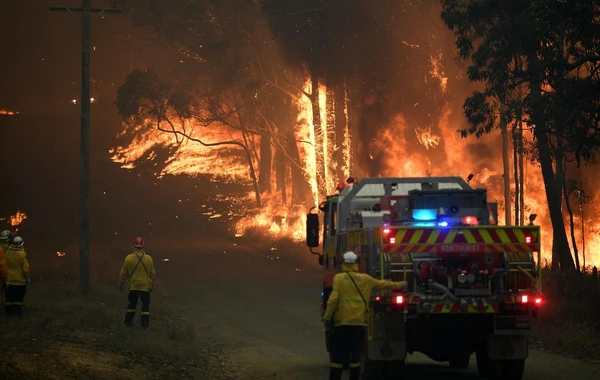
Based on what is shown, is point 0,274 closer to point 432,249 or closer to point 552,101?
point 432,249

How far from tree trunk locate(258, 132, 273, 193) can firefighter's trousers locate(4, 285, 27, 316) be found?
43.6 m

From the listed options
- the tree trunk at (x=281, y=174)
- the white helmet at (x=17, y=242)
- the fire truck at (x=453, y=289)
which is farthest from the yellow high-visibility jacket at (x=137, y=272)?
the tree trunk at (x=281, y=174)

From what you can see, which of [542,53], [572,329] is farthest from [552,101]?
[572,329]

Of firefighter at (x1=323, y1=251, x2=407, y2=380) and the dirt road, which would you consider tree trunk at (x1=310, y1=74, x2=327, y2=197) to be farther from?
firefighter at (x1=323, y1=251, x2=407, y2=380)

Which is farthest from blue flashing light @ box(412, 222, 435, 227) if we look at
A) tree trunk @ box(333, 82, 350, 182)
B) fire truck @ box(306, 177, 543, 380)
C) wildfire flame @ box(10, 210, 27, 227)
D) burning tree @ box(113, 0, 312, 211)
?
wildfire flame @ box(10, 210, 27, 227)

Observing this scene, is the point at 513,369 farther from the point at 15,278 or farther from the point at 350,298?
the point at 15,278

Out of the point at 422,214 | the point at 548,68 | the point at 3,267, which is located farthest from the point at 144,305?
the point at 548,68

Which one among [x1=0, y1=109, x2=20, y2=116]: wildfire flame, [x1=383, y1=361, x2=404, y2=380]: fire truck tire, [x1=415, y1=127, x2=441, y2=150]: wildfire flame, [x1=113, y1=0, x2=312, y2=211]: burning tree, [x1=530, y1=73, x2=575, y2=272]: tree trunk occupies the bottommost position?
[x1=383, y1=361, x2=404, y2=380]: fire truck tire

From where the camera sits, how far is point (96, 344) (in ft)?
50.0

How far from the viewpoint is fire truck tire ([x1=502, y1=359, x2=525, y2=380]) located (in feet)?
40.4

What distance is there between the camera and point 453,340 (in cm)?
1258

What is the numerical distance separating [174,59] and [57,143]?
21.0m

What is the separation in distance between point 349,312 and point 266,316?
37.9 feet

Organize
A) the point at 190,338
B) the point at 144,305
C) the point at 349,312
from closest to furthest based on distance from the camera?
the point at 349,312
the point at 190,338
the point at 144,305
